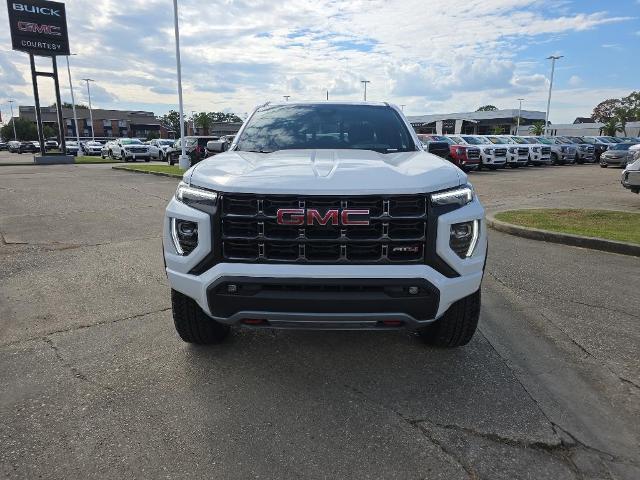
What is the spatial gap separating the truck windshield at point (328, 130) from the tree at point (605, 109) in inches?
4906

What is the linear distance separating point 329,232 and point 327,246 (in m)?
0.08

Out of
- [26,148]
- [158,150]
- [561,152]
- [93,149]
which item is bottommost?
[26,148]

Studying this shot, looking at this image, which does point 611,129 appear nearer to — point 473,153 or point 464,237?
point 473,153

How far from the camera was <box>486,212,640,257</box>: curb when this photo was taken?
649cm

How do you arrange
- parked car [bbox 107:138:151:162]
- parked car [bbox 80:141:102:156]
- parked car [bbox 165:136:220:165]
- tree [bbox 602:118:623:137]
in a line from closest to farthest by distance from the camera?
parked car [bbox 165:136:220:165]
parked car [bbox 107:138:151:162]
parked car [bbox 80:141:102:156]
tree [bbox 602:118:623:137]

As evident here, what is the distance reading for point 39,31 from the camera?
1385 inches

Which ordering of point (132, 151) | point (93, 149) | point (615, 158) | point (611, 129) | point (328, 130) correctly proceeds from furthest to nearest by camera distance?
point (611, 129), point (93, 149), point (132, 151), point (615, 158), point (328, 130)

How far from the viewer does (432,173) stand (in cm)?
301

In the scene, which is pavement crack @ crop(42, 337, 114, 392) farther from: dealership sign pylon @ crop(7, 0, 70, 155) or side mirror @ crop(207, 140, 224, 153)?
dealership sign pylon @ crop(7, 0, 70, 155)

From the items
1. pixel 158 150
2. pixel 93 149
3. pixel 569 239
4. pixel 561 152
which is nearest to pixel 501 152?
pixel 561 152

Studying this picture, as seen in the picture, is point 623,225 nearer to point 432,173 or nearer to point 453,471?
point 432,173

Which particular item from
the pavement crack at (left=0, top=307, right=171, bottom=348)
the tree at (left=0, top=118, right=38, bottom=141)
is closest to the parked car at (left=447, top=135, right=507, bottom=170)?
the pavement crack at (left=0, top=307, right=171, bottom=348)

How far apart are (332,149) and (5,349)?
296cm

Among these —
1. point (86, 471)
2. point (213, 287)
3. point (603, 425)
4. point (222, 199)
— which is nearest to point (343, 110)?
point (222, 199)
